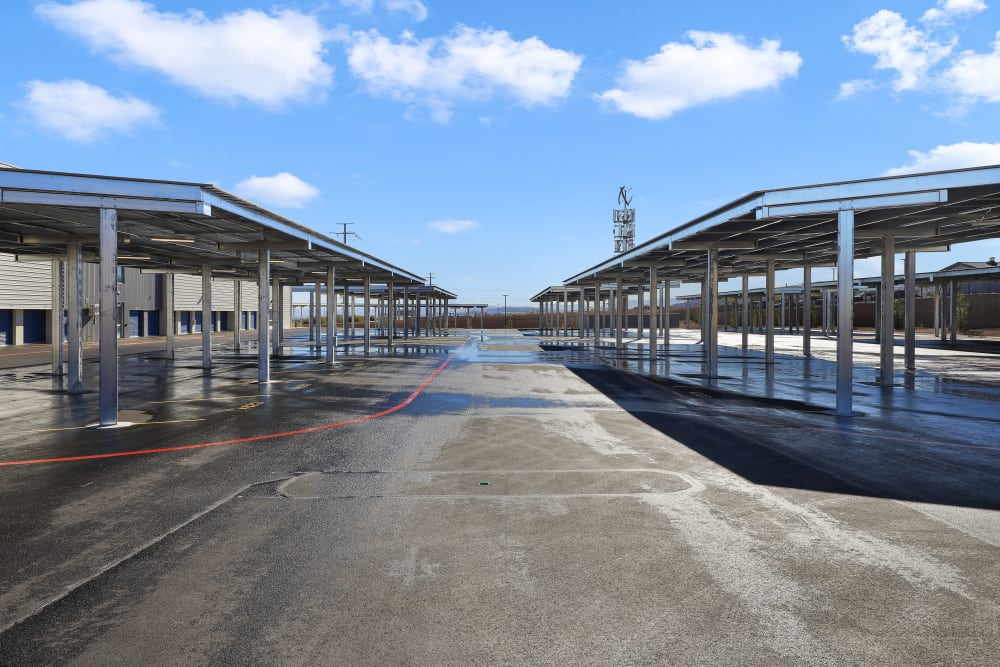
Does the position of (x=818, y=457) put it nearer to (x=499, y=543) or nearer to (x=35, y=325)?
(x=499, y=543)

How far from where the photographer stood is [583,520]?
20.4 feet

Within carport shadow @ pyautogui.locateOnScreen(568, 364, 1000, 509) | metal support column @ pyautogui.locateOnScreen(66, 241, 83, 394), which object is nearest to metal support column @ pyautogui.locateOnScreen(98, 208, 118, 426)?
metal support column @ pyautogui.locateOnScreen(66, 241, 83, 394)

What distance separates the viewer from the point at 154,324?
171 feet

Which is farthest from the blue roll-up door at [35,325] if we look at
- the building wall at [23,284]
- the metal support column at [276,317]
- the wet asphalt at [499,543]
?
the wet asphalt at [499,543]

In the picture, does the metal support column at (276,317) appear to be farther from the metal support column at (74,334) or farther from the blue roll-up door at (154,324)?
the blue roll-up door at (154,324)

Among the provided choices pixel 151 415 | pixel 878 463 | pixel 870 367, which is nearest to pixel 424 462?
pixel 878 463

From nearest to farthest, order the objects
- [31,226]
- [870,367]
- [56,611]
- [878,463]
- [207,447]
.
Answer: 1. [56,611]
2. [878,463]
3. [207,447]
4. [31,226]
5. [870,367]

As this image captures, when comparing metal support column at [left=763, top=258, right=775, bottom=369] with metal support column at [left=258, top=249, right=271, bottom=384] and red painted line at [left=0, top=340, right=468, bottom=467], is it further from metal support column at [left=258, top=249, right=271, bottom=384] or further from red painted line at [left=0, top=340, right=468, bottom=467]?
metal support column at [left=258, top=249, right=271, bottom=384]

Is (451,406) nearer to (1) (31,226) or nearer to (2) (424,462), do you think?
(2) (424,462)

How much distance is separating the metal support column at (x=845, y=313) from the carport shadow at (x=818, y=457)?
2.38 ft

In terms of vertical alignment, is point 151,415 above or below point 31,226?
below

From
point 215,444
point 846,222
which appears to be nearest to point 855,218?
point 846,222

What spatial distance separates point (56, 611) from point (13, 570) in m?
1.10

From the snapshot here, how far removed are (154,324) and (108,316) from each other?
4613 centimetres
